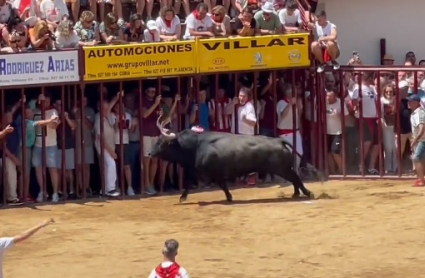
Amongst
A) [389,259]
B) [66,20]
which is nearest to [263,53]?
[66,20]

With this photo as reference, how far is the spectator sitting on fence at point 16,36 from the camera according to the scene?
2012cm

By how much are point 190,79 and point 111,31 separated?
65.9 inches

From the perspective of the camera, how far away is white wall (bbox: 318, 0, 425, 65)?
25672 millimetres

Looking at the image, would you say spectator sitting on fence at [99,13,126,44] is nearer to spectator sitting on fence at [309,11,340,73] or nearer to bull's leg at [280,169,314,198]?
spectator sitting on fence at [309,11,340,73]

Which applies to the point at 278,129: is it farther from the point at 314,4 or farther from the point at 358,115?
the point at 314,4

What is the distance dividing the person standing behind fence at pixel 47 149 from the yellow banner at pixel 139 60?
0.81 metres

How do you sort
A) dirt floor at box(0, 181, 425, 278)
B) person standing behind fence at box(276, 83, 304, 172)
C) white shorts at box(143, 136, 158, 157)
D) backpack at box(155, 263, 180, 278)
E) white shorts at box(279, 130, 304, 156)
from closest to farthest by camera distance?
backpack at box(155, 263, 180, 278) < dirt floor at box(0, 181, 425, 278) < white shorts at box(143, 136, 158, 157) < person standing behind fence at box(276, 83, 304, 172) < white shorts at box(279, 130, 304, 156)

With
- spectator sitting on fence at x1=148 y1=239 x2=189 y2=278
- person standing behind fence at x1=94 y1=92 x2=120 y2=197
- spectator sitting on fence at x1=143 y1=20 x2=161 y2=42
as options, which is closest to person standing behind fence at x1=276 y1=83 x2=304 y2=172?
spectator sitting on fence at x1=143 y1=20 x2=161 y2=42

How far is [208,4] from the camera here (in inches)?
877

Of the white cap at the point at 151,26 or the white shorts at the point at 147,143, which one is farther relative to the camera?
the white shorts at the point at 147,143

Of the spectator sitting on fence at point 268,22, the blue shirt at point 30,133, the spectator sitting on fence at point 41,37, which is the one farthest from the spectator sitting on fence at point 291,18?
the blue shirt at point 30,133

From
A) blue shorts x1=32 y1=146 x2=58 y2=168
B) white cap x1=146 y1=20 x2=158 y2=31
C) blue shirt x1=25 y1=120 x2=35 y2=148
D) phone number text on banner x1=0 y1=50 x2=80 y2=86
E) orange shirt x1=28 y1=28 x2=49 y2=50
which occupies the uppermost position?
white cap x1=146 y1=20 x2=158 y2=31

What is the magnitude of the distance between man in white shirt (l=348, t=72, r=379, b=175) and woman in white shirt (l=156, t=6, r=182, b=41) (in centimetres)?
340

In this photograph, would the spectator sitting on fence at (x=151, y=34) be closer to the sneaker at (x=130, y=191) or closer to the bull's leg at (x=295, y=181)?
the sneaker at (x=130, y=191)
